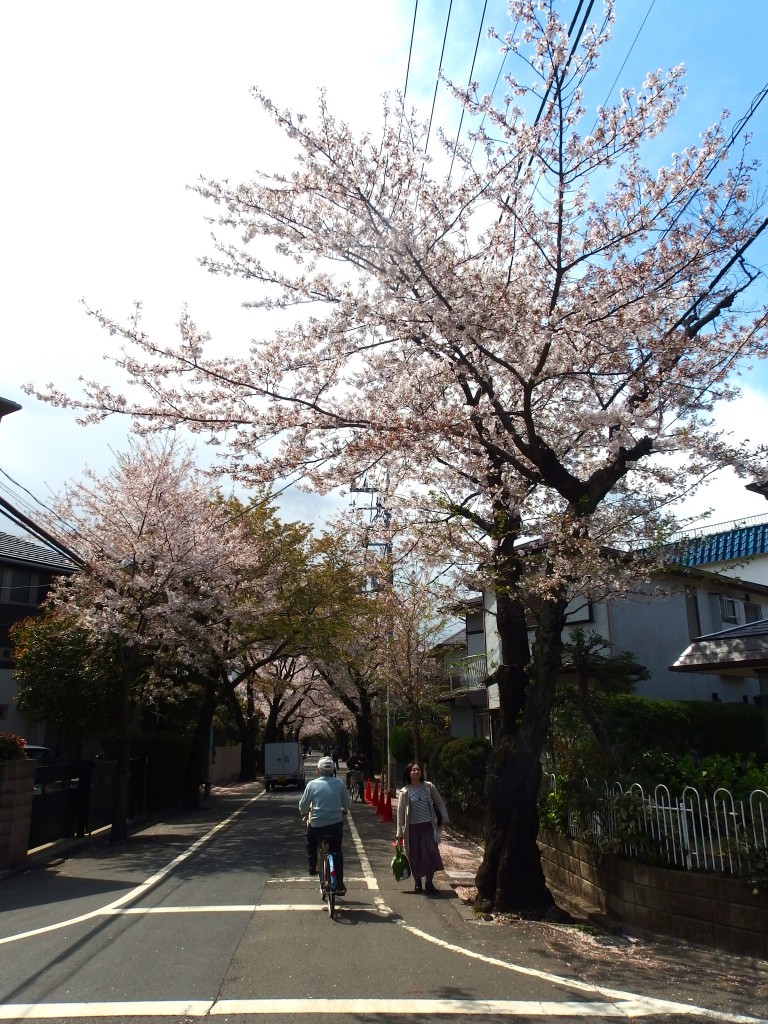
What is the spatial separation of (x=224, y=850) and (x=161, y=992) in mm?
9031

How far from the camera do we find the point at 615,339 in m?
8.56

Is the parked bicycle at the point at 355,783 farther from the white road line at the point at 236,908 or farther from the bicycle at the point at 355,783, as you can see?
the white road line at the point at 236,908

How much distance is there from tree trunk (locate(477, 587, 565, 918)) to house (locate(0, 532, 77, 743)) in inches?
785

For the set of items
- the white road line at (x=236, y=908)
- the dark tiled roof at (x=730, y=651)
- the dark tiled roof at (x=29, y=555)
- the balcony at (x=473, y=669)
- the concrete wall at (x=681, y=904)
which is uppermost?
the dark tiled roof at (x=29, y=555)

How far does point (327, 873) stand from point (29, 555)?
73.7 ft

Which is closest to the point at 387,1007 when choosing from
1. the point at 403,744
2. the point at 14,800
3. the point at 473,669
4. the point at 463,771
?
the point at 14,800

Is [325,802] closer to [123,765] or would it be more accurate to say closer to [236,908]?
[236,908]

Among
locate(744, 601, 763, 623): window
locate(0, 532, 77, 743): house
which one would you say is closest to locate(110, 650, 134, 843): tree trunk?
locate(0, 532, 77, 743): house

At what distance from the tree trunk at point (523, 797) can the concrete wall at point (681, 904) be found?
30.0 inches

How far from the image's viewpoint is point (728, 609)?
2150 centimetres

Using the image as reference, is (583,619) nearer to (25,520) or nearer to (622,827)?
(622,827)

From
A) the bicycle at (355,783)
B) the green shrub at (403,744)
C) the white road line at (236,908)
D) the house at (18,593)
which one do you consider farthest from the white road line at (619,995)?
the green shrub at (403,744)

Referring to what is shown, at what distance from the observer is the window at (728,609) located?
2128 cm

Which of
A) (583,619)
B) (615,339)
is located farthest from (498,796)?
(583,619)
